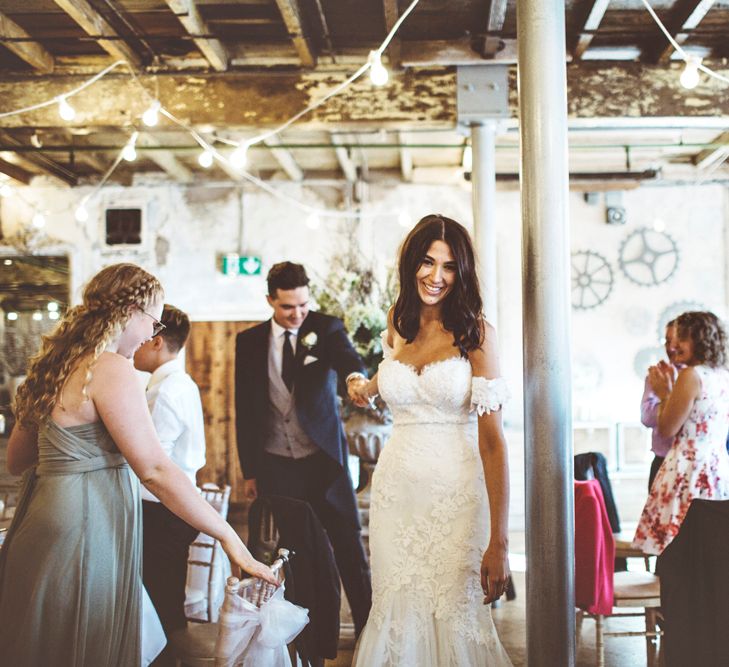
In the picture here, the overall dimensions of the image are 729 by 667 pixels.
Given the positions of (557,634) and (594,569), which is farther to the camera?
(594,569)

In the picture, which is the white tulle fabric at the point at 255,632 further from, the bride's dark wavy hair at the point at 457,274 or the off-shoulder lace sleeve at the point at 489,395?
the bride's dark wavy hair at the point at 457,274

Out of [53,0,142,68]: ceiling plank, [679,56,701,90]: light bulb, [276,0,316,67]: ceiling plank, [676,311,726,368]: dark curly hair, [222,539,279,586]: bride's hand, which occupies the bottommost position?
[222,539,279,586]: bride's hand

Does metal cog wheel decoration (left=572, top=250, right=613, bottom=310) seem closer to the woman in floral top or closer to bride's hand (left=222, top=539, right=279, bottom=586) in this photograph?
the woman in floral top

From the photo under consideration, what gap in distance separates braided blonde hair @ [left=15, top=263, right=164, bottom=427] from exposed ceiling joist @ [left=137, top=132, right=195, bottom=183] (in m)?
5.50

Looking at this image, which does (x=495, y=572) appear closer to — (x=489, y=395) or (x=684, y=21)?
(x=489, y=395)

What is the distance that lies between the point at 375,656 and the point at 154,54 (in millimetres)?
4234

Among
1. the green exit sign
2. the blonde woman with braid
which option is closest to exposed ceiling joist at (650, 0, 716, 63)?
the blonde woman with braid

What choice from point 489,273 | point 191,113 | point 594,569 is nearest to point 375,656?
point 594,569

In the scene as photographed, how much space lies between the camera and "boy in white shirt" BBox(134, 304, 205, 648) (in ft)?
9.62

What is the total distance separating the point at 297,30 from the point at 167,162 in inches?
161

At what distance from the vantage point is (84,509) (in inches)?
81.2

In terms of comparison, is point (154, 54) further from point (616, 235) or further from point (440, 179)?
point (616, 235)

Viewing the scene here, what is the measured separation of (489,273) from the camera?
4.98 metres

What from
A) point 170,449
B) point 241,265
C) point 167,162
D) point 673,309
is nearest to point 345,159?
point 241,265
